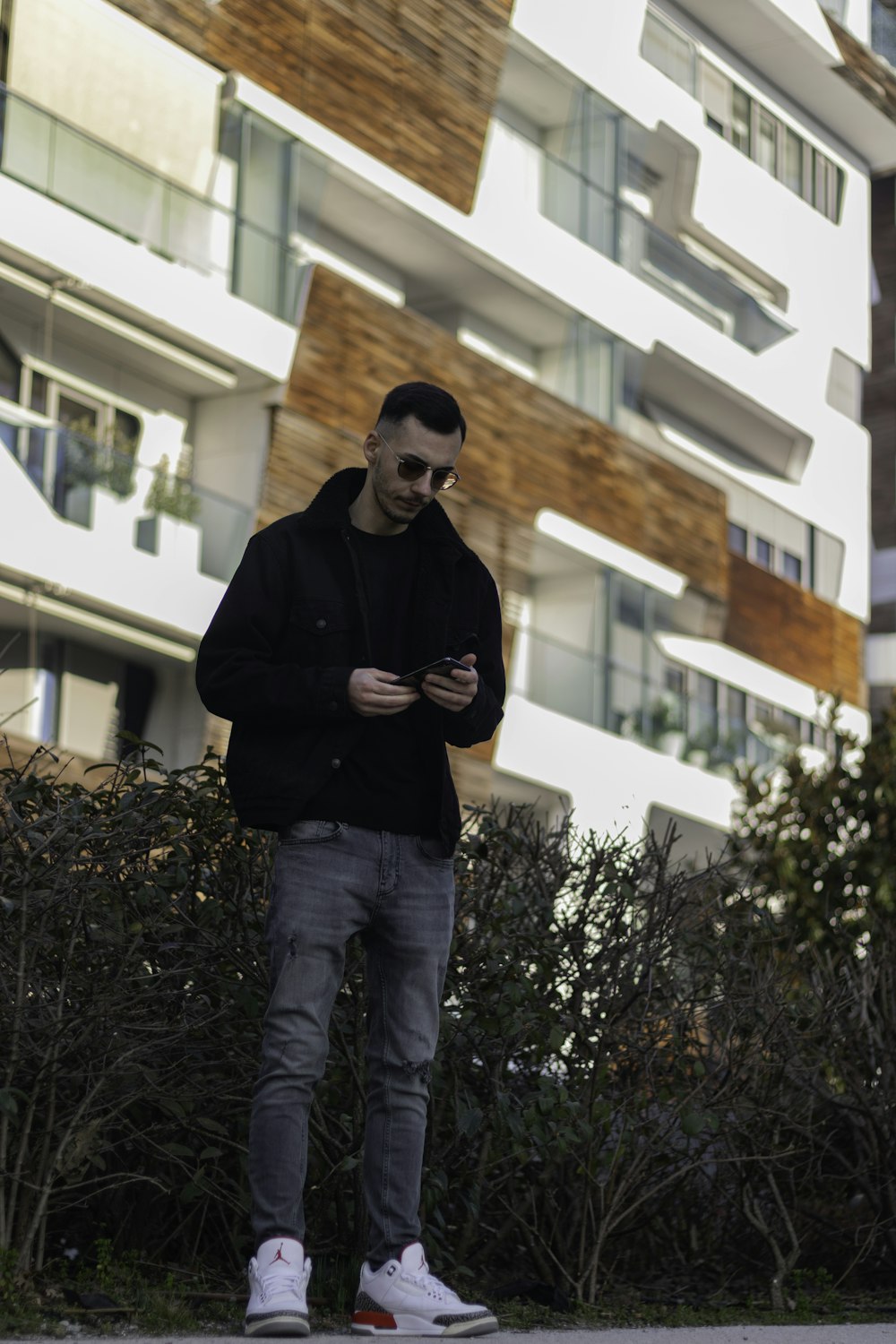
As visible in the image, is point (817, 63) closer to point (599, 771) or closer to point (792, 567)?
point (792, 567)

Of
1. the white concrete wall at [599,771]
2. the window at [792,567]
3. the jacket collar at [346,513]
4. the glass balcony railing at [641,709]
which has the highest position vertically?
the window at [792,567]

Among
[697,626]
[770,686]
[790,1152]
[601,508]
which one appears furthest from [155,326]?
[790,1152]

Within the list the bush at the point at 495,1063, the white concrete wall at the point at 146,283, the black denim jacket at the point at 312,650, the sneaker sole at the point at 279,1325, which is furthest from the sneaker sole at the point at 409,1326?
the white concrete wall at the point at 146,283

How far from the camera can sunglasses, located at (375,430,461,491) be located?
188 inches

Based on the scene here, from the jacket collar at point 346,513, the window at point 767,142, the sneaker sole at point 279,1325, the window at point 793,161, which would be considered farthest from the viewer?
the window at point 793,161

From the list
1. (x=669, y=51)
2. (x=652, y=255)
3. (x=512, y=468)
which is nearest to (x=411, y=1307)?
(x=512, y=468)

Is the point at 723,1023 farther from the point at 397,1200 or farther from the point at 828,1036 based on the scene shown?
the point at 397,1200

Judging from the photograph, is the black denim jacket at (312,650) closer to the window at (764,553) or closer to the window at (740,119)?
the window at (764,553)

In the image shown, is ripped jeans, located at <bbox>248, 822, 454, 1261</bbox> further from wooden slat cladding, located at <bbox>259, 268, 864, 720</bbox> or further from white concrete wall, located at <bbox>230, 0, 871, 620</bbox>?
white concrete wall, located at <bbox>230, 0, 871, 620</bbox>

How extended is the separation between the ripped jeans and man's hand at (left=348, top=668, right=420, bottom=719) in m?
0.29

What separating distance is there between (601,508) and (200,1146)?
22.0 m

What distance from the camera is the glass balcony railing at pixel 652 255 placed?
27.8m

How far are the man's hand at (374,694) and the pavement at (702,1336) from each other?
134cm

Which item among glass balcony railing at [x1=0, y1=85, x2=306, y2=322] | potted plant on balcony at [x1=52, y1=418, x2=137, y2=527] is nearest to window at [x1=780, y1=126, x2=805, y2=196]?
glass balcony railing at [x1=0, y1=85, x2=306, y2=322]
